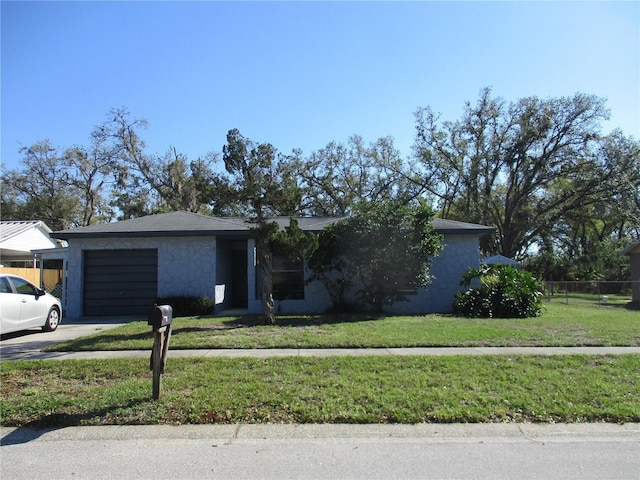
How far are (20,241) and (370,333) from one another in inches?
1116

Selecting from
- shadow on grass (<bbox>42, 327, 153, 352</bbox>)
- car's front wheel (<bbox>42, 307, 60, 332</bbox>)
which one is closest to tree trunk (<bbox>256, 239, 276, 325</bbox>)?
shadow on grass (<bbox>42, 327, 153, 352</bbox>)

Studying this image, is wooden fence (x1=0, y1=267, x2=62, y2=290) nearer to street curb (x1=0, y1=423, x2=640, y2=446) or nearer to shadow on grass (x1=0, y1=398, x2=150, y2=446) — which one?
shadow on grass (x1=0, y1=398, x2=150, y2=446)

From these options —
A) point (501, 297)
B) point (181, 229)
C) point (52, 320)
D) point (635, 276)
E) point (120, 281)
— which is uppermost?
point (181, 229)

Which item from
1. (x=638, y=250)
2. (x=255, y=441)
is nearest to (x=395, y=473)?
(x=255, y=441)

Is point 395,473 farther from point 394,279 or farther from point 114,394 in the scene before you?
point 394,279

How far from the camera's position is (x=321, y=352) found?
8.42 meters

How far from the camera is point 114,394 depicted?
19.3ft

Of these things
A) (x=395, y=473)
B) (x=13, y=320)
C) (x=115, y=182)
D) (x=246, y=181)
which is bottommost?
(x=395, y=473)

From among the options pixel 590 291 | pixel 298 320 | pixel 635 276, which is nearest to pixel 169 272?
pixel 298 320

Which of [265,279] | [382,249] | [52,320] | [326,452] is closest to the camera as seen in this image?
[326,452]

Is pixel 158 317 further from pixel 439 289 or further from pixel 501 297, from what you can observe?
pixel 439 289

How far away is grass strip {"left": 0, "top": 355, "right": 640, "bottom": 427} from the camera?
206 inches

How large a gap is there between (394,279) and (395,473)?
10.6 meters

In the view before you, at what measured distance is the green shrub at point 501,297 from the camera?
46.3 feet
